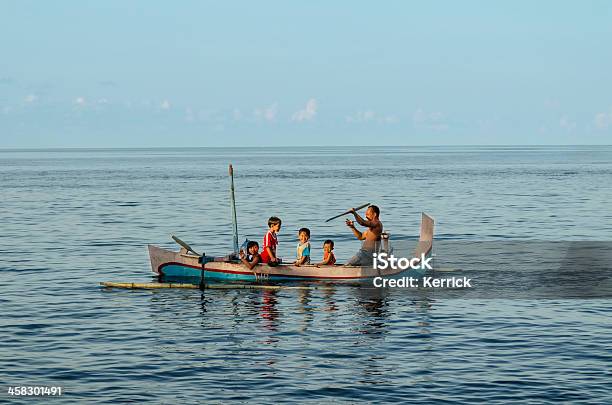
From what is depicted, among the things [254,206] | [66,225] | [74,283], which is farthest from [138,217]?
[74,283]

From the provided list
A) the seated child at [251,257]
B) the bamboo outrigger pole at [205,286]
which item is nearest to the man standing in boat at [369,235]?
the bamboo outrigger pole at [205,286]

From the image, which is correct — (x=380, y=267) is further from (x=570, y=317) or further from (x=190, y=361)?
(x=190, y=361)

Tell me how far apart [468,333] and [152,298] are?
10925mm

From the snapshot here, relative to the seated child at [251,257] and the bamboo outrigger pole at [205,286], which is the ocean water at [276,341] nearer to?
the bamboo outrigger pole at [205,286]

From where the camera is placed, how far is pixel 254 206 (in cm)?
8025

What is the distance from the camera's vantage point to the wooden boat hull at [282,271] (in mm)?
32250

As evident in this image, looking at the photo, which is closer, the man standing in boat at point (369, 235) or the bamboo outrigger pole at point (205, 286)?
the man standing in boat at point (369, 235)

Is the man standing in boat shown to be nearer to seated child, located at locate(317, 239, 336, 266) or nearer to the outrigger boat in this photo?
the outrigger boat

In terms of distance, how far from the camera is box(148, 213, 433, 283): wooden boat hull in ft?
106

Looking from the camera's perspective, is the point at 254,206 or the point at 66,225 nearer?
the point at 66,225

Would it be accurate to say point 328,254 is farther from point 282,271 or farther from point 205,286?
point 205,286

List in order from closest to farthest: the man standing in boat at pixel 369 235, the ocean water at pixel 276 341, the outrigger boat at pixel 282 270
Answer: the ocean water at pixel 276 341 < the man standing in boat at pixel 369 235 < the outrigger boat at pixel 282 270

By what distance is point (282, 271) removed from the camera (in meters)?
32.8

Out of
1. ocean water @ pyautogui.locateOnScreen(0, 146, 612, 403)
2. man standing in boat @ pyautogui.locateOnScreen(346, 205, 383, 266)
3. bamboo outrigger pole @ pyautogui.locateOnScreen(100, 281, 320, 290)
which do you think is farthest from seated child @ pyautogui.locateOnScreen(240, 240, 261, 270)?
Result: man standing in boat @ pyautogui.locateOnScreen(346, 205, 383, 266)
